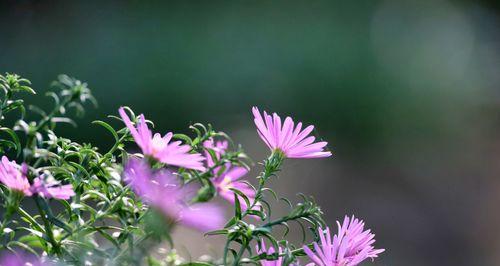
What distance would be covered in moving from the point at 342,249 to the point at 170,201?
14 centimetres

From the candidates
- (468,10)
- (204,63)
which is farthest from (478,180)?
(468,10)

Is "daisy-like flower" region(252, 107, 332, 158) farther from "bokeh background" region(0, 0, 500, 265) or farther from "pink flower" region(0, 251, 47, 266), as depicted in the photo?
"bokeh background" region(0, 0, 500, 265)

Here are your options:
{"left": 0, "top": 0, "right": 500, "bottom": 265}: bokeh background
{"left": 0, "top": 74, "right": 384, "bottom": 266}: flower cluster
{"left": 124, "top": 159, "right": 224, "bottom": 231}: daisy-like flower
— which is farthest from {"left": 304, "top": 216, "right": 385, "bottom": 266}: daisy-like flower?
{"left": 0, "top": 0, "right": 500, "bottom": 265}: bokeh background

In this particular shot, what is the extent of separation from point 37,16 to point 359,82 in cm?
159

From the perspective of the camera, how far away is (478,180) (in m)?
3.04

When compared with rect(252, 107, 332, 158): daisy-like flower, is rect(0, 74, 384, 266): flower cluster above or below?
below

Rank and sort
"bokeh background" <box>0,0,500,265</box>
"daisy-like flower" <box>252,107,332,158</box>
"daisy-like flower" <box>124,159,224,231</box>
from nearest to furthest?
"daisy-like flower" <box>124,159,224,231</box>
"daisy-like flower" <box>252,107,332,158</box>
"bokeh background" <box>0,0,500,265</box>

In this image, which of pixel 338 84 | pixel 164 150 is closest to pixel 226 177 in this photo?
pixel 164 150

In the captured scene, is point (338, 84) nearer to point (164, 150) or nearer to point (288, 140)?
point (288, 140)

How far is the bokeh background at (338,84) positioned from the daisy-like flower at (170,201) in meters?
2.01

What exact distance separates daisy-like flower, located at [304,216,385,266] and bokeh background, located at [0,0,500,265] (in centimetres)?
191

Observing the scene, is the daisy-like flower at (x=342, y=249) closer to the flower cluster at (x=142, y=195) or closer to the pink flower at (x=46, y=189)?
the flower cluster at (x=142, y=195)

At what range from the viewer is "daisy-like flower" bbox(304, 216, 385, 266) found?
49 cm

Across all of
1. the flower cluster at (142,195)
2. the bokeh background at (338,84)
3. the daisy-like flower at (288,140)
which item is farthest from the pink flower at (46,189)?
the bokeh background at (338,84)
